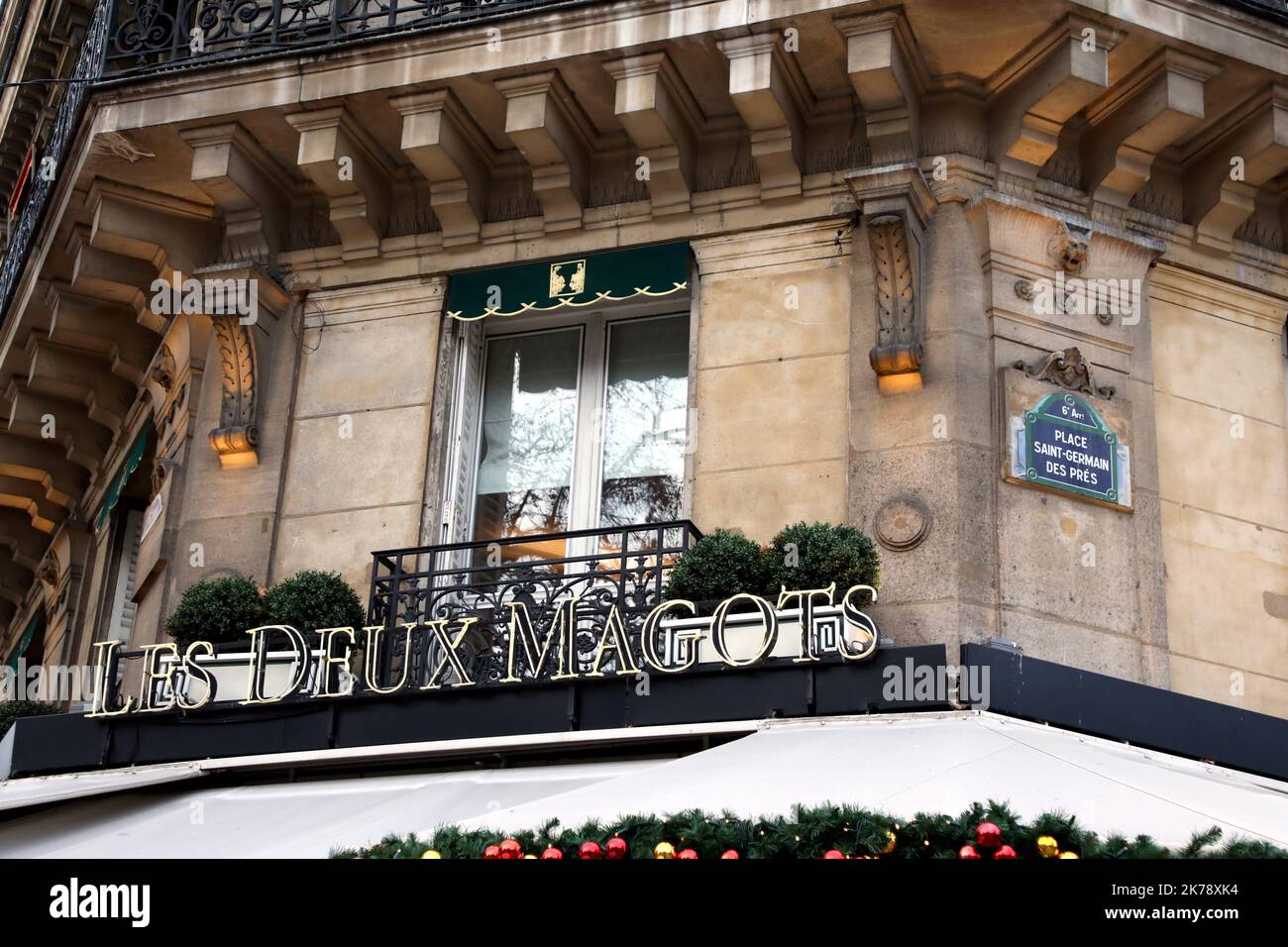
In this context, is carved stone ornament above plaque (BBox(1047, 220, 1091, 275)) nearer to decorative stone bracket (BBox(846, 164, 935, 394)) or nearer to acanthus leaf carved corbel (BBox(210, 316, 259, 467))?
decorative stone bracket (BBox(846, 164, 935, 394))

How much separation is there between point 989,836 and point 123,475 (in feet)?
29.2

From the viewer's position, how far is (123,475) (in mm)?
14008

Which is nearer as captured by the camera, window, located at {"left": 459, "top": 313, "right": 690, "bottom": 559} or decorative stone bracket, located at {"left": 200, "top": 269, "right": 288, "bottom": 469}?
window, located at {"left": 459, "top": 313, "right": 690, "bottom": 559}

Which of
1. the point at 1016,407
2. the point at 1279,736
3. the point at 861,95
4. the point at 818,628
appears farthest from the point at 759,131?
the point at 1279,736

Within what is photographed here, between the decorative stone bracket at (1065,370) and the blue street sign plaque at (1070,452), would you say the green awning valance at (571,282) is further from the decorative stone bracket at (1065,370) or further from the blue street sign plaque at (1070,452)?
the blue street sign plaque at (1070,452)

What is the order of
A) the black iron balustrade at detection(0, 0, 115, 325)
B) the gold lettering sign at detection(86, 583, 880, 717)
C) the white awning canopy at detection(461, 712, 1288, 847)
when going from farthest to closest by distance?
the black iron balustrade at detection(0, 0, 115, 325) → the gold lettering sign at detection(86, 583, 880, 717) → the white awning canopy at detection(461, 712, 1288, 847)

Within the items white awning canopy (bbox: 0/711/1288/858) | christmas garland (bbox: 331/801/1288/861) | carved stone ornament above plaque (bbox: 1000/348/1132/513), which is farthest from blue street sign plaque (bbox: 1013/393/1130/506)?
christmas garland (bbox: 331/801/1288/861)

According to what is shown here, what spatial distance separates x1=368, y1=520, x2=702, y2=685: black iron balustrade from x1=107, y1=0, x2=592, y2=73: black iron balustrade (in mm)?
3131

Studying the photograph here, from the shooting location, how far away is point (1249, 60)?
1032cm

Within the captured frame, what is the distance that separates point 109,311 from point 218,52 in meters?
2.39

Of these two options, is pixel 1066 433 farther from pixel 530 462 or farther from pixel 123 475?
pixel 123 475
